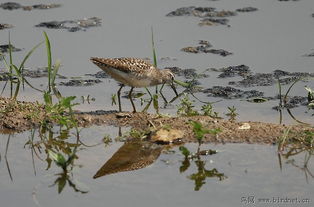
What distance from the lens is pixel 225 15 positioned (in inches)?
609

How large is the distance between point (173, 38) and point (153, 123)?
13.1 ft

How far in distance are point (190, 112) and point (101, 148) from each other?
1.59 metres

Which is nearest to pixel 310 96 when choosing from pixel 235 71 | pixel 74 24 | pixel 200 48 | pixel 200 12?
pixel 235 71

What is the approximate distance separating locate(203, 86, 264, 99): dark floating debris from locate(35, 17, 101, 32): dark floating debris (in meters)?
3.35

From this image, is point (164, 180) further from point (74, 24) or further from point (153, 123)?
point (74, 24)

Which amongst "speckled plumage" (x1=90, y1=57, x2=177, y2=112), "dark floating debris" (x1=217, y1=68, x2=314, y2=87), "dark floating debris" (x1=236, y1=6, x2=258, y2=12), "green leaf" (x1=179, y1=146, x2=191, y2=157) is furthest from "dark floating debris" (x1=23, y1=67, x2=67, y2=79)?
"dark floating debris" (x1=236, y1=6, x2=258, y2=12)

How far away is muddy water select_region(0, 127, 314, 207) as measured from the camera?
8.76 metres

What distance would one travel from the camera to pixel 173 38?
14.3m

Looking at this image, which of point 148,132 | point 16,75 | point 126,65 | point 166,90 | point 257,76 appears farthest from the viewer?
point 166,90

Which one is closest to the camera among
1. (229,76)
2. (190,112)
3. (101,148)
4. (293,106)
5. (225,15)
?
(101,148)

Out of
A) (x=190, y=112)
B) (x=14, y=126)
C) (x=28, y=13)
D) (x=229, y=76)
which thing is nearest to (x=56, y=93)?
(x=14, y=126)

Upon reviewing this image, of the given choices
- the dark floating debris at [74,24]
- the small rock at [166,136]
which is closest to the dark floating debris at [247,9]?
the dark floating debris at [74,24]

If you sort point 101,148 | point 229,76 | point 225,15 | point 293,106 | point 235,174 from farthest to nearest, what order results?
point 225,15 → point 229,76 → point 293,106 → point 101,148 → point 235,174

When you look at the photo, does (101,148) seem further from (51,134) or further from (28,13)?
(28,13)
